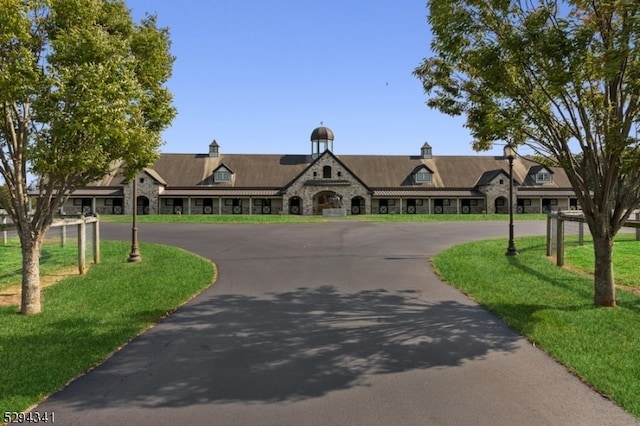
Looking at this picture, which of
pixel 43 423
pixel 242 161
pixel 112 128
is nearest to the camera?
pixel 43 423

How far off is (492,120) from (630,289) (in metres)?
6.22

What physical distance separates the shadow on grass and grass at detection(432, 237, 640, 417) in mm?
670

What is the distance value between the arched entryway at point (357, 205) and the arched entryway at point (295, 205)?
596 centimetres

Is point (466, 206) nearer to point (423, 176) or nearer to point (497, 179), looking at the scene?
point (497, 179)

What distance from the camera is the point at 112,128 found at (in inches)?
289

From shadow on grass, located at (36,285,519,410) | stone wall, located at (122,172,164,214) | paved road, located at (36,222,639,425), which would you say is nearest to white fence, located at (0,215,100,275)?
paved road, located at (36,222,639,425)

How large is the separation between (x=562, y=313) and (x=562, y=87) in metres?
4.25

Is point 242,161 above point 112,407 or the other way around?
above

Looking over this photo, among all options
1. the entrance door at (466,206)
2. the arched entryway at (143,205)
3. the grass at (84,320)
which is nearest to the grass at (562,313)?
the grass at (84,320)

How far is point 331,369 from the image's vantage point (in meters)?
5.59

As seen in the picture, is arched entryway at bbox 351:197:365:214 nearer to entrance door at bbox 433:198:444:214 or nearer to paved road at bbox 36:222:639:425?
entrance door at bbox 433:198:444:214

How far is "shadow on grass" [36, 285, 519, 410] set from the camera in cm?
502

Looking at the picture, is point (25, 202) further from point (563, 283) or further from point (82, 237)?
point (563, 283)

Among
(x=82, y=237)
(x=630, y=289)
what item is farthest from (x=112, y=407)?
(x=630, y=289)
